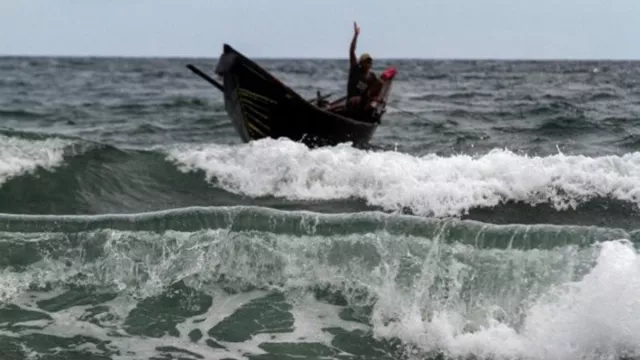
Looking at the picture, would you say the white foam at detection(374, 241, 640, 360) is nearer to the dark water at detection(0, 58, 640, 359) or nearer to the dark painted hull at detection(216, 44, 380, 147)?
the dark water at detection(0, 58, 640, 359)

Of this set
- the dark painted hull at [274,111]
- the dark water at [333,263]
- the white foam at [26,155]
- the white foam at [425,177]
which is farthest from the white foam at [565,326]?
the white foam at [26,155]

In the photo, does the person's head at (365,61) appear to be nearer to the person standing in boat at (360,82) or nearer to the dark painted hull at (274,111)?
the person standing in boat at (360,82)

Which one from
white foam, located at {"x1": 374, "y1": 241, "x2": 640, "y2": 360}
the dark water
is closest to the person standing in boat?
the dark water

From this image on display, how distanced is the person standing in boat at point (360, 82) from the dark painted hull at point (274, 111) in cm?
40

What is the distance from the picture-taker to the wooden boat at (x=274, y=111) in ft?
38.8

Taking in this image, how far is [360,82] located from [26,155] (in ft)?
17.1

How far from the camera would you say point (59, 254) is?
7.09 metres

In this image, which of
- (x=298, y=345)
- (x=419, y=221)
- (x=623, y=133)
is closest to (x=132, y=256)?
(x=298, y=345)

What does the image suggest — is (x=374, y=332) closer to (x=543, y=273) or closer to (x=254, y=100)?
(x=543, y=273)

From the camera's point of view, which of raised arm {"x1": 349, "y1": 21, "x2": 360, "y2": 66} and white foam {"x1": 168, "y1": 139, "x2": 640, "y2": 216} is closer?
white foam {"x1": 168, "y1": 139, "x2": 640, "y2": 216}

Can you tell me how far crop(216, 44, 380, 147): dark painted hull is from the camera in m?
11.8

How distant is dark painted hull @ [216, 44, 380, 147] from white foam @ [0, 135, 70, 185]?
9.02ft

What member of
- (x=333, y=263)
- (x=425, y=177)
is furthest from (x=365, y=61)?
(x=333, y=263)

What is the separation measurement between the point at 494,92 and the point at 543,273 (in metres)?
26.0
